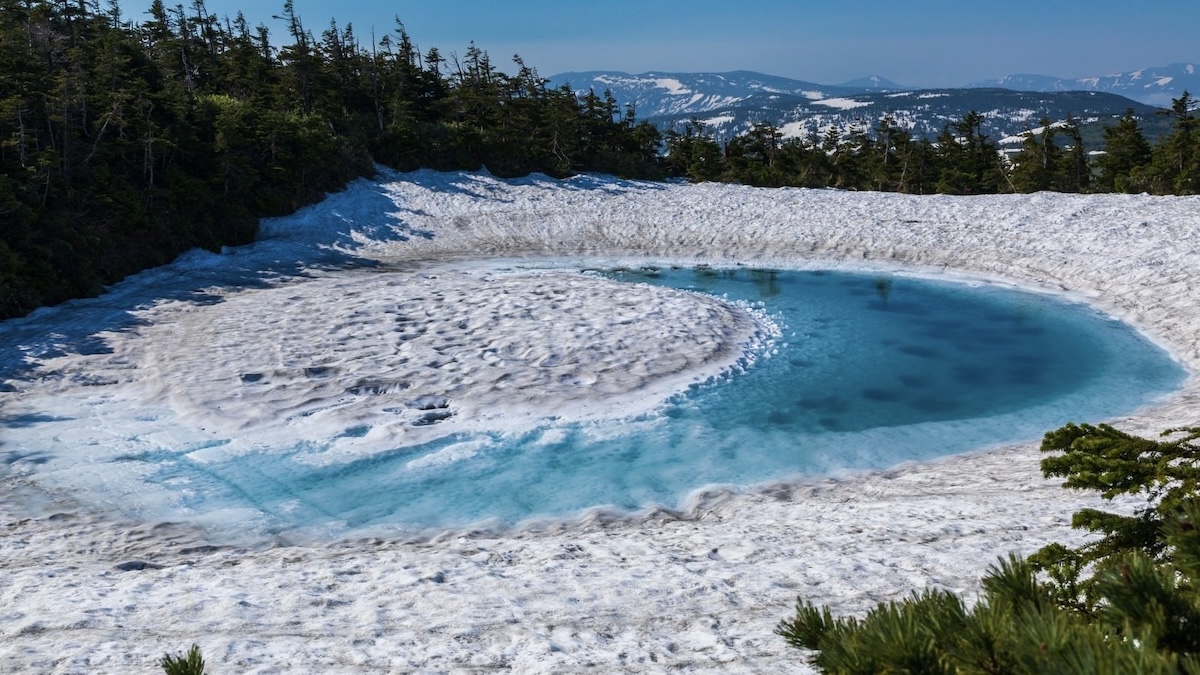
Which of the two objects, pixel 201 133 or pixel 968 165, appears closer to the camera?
pixel 201 133

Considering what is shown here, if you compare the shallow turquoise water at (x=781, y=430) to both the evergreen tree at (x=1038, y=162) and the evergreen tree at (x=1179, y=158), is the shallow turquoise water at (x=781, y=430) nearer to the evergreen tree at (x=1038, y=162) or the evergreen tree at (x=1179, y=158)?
the evergreen tree at (x=1179, y=158)

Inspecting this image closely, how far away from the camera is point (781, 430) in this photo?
56.6ft

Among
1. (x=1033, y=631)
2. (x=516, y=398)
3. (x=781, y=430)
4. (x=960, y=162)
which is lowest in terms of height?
(x=781, y=430)

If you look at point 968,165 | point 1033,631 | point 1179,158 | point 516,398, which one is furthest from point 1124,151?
point 1033,631

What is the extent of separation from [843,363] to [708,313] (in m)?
5.03

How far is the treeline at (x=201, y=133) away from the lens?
1129 inches

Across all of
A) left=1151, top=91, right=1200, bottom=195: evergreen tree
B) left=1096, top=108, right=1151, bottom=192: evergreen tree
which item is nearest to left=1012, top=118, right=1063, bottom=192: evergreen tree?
left=1096, top=108, right=1151, bottom=192: evergreen tree

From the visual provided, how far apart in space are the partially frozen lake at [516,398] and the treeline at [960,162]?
31.4 m

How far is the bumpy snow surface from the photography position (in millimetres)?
8664

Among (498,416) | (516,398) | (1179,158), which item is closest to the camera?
(498,416)

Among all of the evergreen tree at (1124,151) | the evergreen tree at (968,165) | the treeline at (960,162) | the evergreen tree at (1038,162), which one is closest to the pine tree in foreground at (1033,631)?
the treeline at (960,162)

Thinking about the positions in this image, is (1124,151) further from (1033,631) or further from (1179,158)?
(1033,631)

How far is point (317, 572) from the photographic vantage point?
10.4 m

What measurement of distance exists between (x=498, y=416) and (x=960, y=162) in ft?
182
